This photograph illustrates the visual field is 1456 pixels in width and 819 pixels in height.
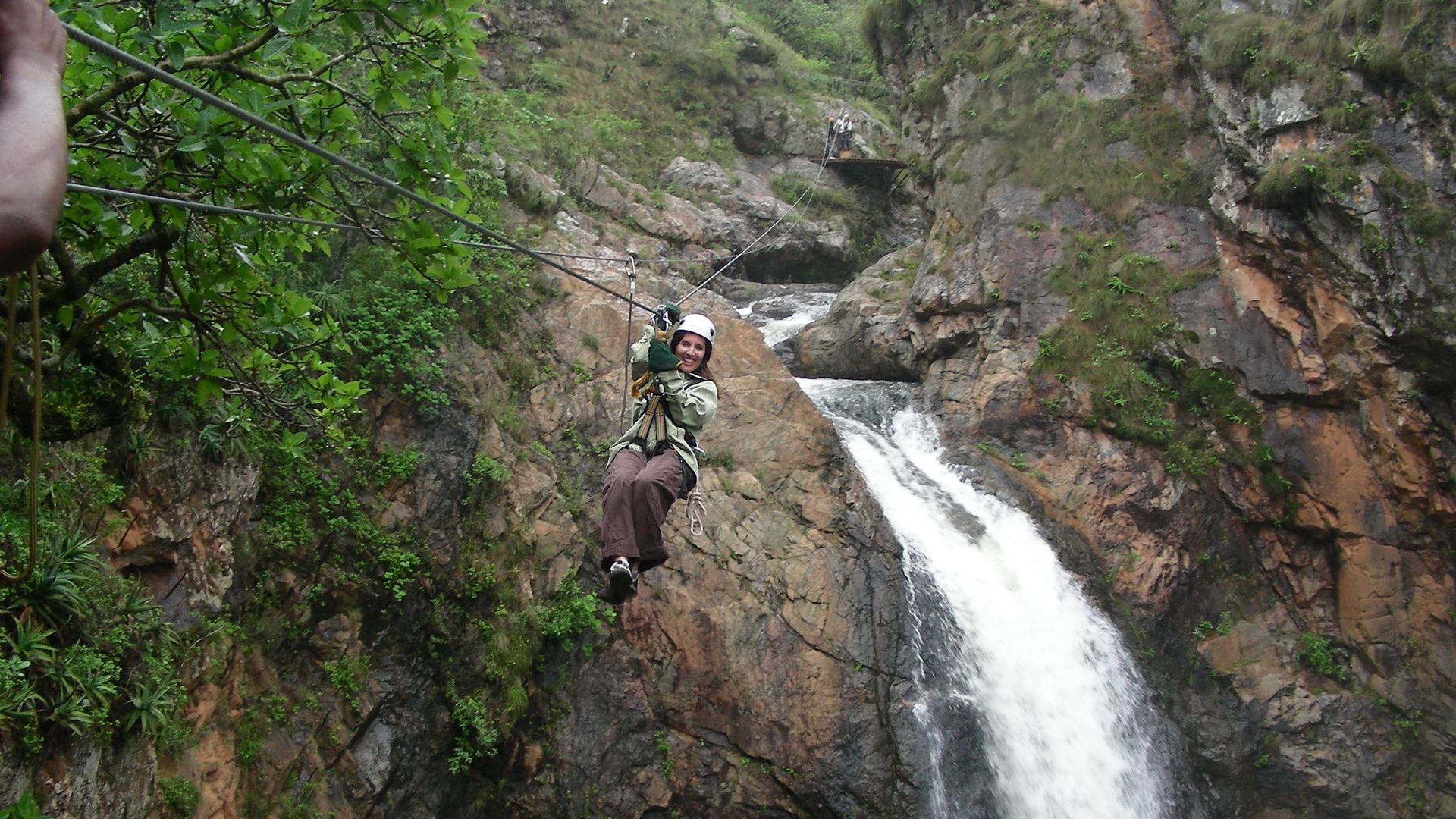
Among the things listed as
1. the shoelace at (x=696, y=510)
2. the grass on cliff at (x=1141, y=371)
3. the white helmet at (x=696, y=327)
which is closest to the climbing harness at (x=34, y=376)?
the white helmet at (x=696, y=327)

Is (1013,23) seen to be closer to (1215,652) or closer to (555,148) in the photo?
(555,148)

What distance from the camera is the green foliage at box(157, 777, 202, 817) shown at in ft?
16.6

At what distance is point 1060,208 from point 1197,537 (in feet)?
21.1

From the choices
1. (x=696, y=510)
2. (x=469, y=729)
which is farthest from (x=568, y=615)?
(x=696, y=510)

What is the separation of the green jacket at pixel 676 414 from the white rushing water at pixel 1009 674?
18.9 ft

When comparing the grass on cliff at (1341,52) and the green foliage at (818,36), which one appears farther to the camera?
the green foliage at (818,36)

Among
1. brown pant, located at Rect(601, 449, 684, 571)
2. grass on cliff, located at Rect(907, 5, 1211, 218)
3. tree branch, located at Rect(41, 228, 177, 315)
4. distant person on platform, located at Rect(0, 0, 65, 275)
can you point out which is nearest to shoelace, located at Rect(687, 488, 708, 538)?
brown pant, located at Rect(601, 449, 684, 571)

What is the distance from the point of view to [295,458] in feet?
23.3

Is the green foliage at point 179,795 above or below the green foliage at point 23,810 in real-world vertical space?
below

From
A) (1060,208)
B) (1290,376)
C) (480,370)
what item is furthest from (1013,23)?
(480,370)

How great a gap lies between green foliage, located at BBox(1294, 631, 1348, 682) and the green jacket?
10.8 m

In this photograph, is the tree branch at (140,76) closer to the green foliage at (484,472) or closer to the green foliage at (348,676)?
the green foliage at (348,676)

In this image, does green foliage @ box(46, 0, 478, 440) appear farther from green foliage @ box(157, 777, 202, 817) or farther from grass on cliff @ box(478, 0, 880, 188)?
grass on cliff @ box(478, 0, 880, 188)

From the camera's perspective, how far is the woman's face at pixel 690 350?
588 cm
